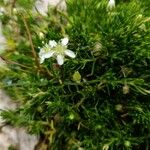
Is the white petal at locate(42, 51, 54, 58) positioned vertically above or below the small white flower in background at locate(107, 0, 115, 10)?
below

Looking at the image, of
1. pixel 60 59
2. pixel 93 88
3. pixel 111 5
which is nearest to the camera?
pixel 60 59

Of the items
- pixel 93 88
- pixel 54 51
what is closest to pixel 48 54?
pixel 54 51

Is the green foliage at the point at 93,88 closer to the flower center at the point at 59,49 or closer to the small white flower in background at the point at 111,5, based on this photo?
the small white flower in background at the point at 111,5

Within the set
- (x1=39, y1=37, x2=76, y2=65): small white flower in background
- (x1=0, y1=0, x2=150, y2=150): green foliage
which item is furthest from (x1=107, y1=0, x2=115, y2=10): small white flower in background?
(x1=39, y1=37, x2=76, y2=65): small white flower in background

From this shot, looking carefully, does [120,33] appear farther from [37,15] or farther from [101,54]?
[37,15]

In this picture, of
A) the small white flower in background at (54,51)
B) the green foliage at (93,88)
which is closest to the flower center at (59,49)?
the small white flower in background at (54,51)

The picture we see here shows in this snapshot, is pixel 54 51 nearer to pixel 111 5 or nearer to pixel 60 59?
pixel 60 59

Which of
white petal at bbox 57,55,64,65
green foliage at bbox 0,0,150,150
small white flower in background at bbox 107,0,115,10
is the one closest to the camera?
white petal at bbox 57,55,64,65

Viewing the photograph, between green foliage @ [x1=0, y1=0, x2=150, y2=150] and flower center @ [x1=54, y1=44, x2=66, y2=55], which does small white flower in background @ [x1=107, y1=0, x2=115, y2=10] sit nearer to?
green foliage @ [x1=0, y1=0, x2=150, y2=150]
